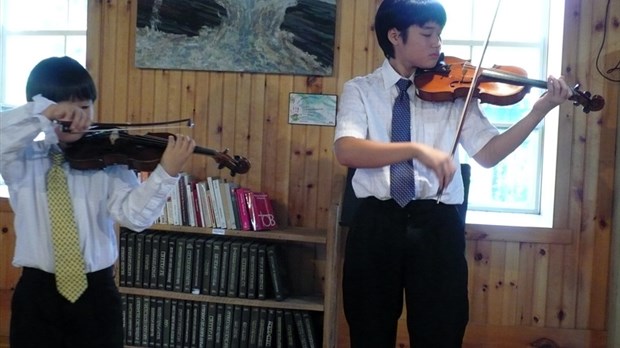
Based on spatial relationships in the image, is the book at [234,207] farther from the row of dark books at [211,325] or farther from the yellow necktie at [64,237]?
the yellow necktie at [64,237]

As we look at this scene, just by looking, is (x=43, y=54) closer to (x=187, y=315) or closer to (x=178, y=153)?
(x=187, y=315)

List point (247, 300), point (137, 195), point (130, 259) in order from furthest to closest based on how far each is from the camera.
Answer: point (130, 259) → point (247, 300) → point (137, 195)

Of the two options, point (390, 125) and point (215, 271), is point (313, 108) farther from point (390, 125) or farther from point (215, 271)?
point (390, 125)

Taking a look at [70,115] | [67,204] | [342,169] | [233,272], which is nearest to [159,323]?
[233,272]

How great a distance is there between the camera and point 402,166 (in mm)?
1683

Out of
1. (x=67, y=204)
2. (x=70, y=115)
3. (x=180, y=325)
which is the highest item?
(x=70, y=115)

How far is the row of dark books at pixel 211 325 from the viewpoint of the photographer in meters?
2.73

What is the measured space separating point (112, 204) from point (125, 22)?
1.51 m

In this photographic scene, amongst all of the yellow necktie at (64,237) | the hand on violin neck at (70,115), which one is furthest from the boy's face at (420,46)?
the yellow necktie at (64,237)

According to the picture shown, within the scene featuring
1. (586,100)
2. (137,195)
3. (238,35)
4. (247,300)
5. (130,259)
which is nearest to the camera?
(137,195)

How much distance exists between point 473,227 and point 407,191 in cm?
122

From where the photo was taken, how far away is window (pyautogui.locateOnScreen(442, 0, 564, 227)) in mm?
2895

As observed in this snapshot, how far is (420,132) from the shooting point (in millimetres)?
1722

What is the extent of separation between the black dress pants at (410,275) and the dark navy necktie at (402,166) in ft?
A: 0.08
